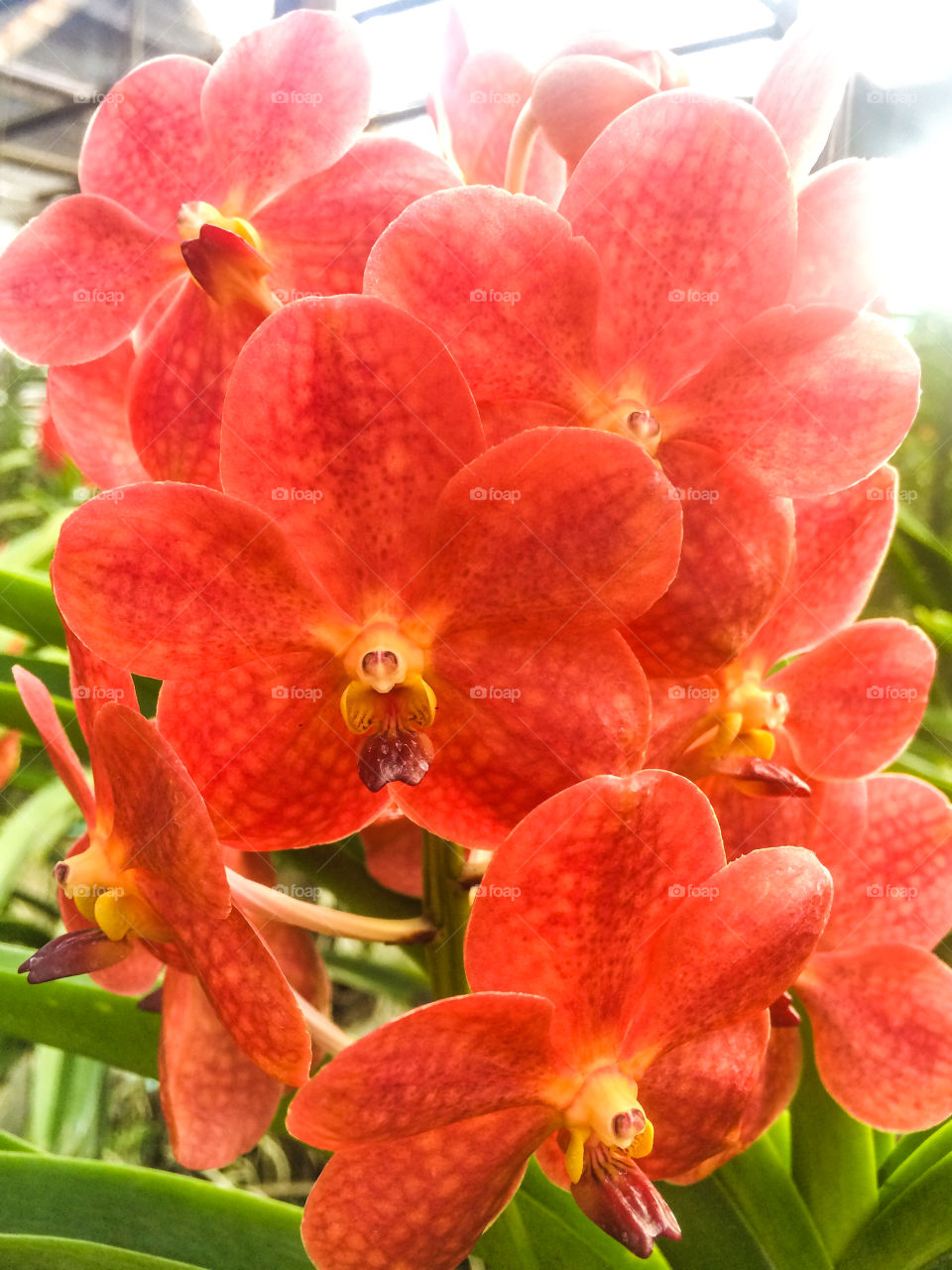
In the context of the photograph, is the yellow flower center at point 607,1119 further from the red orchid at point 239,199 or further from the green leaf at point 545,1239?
the red orchid at point 239,199

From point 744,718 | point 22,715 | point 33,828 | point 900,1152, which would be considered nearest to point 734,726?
point 744,718

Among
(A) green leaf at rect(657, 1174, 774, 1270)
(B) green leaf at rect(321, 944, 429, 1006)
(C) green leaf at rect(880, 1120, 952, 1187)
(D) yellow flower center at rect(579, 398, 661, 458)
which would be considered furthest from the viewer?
(B) green leaf at rect(321, 944, 429, 1006)

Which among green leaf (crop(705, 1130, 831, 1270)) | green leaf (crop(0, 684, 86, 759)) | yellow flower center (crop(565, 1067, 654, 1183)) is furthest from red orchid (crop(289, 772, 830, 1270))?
green leaf (crop(0, 684, 86, 759))

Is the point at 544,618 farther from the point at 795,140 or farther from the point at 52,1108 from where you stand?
the point at 52,1108

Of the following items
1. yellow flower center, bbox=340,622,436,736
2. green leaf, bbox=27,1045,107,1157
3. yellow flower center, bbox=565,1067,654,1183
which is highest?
yellow flower center, bbox=340,622,436,736

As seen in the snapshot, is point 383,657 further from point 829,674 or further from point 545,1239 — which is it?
point 545,1239

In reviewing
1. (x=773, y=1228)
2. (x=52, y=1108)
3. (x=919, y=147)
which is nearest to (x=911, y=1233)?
(x=773, y=1228)

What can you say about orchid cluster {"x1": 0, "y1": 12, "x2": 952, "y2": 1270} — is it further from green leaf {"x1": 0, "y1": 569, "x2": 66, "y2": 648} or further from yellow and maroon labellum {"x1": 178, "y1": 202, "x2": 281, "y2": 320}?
green leaf {"x1": 0, "y1": 569, "x2": 66, "y2": 648}

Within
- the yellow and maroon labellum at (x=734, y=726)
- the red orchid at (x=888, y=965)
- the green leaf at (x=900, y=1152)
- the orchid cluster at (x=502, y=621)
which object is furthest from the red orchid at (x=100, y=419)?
the green leaf at (x=900, y=1152)
